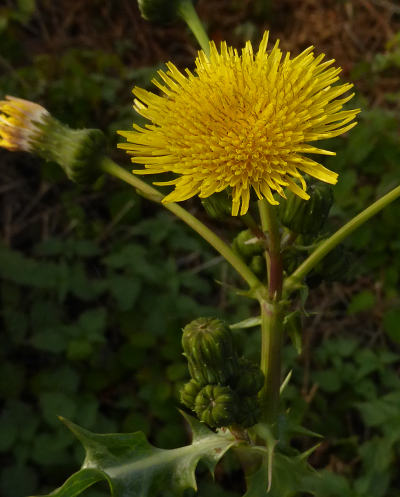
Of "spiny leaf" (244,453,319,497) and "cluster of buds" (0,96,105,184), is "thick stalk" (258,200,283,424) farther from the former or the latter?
"cluster of buds" (0,96,105,184)

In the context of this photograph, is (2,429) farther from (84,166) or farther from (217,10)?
(217,10)

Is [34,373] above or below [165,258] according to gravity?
below

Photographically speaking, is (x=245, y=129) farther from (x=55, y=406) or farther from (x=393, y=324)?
(x=393, y=324)

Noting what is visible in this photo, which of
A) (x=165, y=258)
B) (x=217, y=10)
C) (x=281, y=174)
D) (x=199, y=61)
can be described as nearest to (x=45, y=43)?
(x=217, y=10)

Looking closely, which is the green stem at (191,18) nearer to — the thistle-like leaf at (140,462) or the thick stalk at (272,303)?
the thick stalk at (272,303)

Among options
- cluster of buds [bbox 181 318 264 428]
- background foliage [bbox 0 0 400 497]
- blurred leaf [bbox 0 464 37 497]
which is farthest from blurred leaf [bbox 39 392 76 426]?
cluster of buds [bbox 181 318 264 428]

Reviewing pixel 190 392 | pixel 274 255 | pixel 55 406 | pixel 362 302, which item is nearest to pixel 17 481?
pixel 55 406
